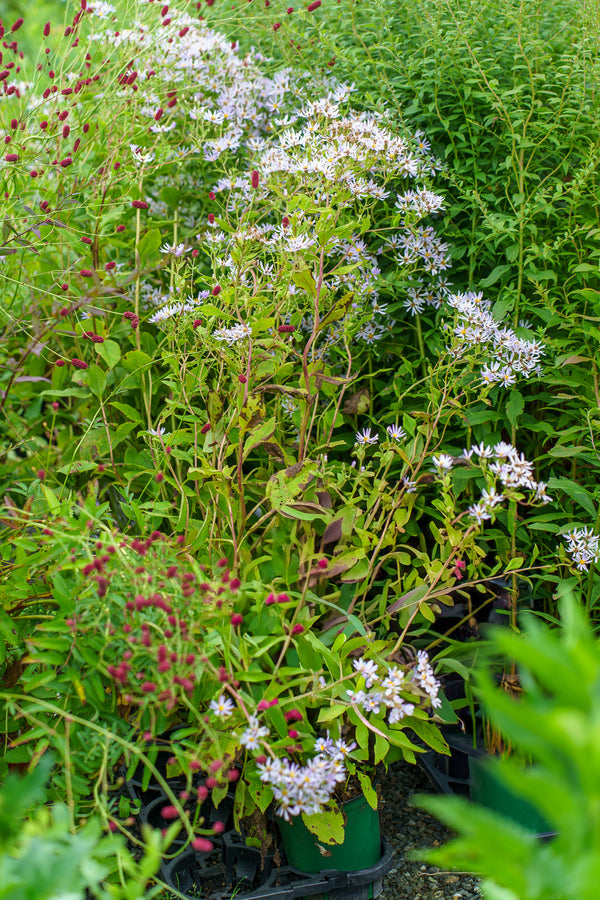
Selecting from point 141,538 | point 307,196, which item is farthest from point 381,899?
point 307,196

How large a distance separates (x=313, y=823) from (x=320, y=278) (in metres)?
0.98

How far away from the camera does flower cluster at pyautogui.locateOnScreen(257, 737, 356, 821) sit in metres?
1.23

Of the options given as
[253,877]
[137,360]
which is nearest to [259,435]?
[137,360]

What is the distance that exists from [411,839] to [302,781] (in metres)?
0.67

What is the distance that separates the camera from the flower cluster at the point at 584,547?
1.58 meters

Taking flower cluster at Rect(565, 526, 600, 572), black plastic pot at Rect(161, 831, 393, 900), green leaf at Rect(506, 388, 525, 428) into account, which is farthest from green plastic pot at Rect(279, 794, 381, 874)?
green leaf at Rect(506, 388, 525, 428)

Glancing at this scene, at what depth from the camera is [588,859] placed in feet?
1.92

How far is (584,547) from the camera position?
5.24ft

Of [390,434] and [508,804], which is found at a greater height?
[390,434]

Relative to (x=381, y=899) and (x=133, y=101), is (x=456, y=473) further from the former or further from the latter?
(x=133, y=101)

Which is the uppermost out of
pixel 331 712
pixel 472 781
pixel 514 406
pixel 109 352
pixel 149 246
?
pixel 149 246

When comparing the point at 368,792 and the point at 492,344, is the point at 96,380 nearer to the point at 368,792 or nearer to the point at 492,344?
the point at 492,344

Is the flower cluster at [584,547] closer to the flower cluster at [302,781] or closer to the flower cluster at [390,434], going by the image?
the flower cluster at [390,434]

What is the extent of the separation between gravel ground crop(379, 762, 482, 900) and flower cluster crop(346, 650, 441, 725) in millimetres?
434
